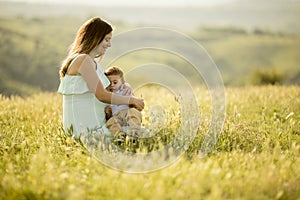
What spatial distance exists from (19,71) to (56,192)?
65978mm

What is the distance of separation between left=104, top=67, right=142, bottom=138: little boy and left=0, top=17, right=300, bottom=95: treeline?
80.7ft

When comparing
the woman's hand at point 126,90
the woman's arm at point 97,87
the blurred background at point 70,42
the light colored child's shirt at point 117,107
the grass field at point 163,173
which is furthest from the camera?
the blurred background at point 70,42

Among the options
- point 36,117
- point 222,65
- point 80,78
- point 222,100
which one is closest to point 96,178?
point 80,78

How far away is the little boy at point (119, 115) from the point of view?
6082 millimetres

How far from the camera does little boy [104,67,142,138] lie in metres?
6.08

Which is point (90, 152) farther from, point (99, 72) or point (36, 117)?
point (36, 117)

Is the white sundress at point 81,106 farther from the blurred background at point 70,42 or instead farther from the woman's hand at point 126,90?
the blurred background at point 70,42

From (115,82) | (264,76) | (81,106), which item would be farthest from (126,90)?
(264,76)

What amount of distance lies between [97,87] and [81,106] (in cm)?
49

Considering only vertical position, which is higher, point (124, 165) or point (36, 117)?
point (36, 117)

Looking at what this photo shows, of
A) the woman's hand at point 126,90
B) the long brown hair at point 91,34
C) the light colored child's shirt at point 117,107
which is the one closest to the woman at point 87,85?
the long brown hair at point 91,34

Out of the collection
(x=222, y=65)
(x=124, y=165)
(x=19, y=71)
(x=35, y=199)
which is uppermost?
(x=222, y=65)

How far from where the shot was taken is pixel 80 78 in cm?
617

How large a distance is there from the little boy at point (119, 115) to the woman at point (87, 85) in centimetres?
10
